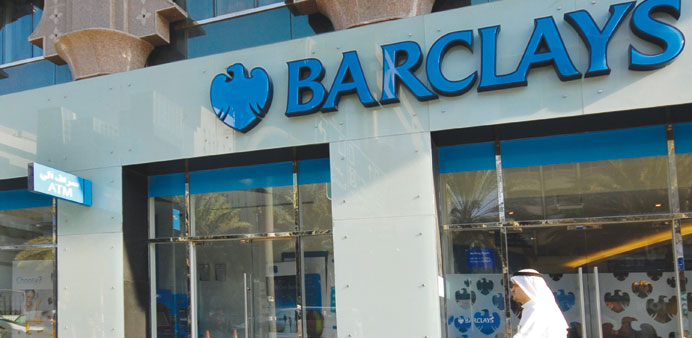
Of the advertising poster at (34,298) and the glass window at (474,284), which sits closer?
the glass window at (474,284)

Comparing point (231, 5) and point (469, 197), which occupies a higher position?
point (231, 5)

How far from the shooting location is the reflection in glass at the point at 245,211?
29.0 feet

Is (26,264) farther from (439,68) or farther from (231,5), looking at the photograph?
(439,68)

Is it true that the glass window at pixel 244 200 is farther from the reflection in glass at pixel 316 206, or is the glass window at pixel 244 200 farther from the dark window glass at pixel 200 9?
the dark window glass at pixel 200 9

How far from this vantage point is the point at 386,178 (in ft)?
24.9

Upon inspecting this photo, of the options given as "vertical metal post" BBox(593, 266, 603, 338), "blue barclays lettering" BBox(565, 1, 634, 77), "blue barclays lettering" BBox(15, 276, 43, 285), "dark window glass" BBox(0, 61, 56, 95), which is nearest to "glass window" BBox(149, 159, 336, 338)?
"blue barclays lettering" BBox(15, 276, 43, 285)

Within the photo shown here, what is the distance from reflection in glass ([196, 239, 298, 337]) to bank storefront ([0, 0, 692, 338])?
0.08ft

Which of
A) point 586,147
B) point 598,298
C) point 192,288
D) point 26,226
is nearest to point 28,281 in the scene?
point 26,226

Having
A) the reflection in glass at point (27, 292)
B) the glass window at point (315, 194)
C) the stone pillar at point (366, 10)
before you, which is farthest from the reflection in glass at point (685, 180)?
the reflection in glass at point (27, 292)

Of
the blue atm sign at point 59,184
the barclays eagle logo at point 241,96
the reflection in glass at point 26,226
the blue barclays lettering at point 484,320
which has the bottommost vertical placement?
A: the blue barclays lettering at point 484,320

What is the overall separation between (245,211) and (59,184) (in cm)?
256

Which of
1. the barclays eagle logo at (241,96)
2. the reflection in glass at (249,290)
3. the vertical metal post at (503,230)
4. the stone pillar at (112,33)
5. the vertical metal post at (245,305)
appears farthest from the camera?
the stone pillar at (112,33)

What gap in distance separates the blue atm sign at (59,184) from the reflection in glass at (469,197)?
5125mm

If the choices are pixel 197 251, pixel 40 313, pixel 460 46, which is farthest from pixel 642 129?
pixel 40 313
